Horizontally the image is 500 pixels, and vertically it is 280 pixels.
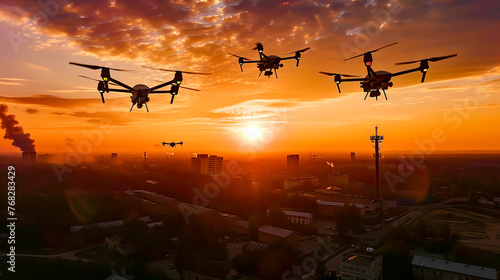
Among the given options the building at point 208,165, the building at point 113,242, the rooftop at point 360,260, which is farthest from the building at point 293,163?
the rooftop at point 360,260

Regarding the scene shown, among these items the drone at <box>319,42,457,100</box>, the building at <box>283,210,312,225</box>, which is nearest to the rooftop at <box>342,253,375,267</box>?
the drone at <box>319,42,457,100</box>

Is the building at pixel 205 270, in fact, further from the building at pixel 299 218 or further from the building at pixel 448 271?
the building at pixel 299 218

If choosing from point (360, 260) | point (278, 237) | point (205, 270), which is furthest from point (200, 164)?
point (360, 260)

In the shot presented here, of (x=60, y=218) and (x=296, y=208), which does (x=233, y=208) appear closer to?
(x=296, y=208)

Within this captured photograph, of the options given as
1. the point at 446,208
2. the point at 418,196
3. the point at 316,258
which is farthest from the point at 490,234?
the point at 418,196

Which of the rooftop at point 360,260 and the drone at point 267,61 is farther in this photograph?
the rooftop at point 360,260
